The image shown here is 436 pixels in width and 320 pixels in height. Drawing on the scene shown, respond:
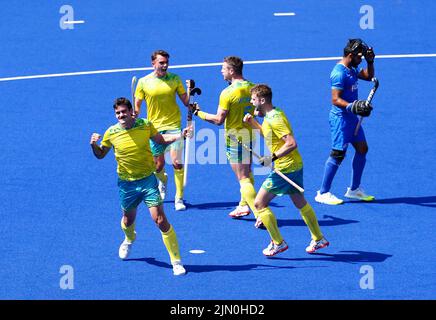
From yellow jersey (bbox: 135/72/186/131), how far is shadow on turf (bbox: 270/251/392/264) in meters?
3.23

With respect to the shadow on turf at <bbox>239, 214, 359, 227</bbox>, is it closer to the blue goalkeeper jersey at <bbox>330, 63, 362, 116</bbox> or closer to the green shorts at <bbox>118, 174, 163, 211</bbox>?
the blue goalkeeper jersey at <bbox>330, 63, 362, 116</bbox>

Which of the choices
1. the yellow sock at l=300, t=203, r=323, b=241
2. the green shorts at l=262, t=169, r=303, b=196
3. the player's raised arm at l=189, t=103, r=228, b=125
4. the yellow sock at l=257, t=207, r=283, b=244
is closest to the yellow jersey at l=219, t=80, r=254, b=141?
the player's raised arm at l=189, t=103, r=228, b=125

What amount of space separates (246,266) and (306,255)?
96 centimetres

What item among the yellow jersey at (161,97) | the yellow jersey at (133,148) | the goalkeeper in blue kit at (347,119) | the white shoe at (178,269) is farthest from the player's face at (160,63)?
the white shoe at (178,269)

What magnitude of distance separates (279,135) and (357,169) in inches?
119

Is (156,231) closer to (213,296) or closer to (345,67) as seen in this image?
(213,296)

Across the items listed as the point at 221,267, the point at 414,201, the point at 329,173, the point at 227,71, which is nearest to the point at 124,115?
the point at 227,71

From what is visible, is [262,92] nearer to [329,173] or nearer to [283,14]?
[329,173]

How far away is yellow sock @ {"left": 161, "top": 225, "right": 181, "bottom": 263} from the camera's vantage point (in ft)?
45.5

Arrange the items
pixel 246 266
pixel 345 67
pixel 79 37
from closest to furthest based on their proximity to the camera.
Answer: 1. pixel 246 266
2. pixel 345 67
3. pixel 79 37

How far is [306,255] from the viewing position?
1459 cm

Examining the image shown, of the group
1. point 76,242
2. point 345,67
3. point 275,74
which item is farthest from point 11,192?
point 275,74

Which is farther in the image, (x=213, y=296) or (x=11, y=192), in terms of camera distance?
(x=11, y=192)

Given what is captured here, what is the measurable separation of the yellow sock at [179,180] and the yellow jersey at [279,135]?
2.63 metres
